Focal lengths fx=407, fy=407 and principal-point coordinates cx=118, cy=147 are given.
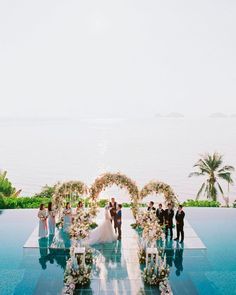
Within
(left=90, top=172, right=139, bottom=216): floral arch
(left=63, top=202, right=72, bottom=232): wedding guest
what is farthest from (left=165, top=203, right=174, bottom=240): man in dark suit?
(left=63, top=202, right=72, bottom=232): wedding guest

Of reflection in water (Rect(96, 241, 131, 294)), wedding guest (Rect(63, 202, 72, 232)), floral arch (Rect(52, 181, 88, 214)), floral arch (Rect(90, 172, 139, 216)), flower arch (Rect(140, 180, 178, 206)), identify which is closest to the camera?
reflection in water (Rect(96, 241, 131, 294))

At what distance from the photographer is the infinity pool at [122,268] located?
1255 centimetres

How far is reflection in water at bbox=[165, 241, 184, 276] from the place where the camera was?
14.4 meters

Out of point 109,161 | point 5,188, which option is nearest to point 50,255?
point 5,188

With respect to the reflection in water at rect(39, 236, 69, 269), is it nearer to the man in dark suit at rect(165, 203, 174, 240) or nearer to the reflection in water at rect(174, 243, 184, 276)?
the reflection in water at rect(174, 243, 184, 276)

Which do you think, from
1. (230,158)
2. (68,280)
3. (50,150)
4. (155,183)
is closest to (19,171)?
(50,150)

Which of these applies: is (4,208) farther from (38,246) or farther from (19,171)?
(19,171)

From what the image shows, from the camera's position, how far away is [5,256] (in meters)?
15.5

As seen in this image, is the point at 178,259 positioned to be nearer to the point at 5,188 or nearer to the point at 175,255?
the point at 175,255

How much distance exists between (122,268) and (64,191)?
574cm

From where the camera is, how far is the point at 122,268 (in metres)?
13.9

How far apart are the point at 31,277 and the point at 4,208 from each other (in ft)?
37.6

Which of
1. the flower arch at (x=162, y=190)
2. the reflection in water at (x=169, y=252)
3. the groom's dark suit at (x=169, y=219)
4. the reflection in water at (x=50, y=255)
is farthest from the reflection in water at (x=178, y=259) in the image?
the reflection in water at (x=50, y=255)

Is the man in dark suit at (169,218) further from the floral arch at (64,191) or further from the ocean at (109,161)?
the ocean at (109,161)
